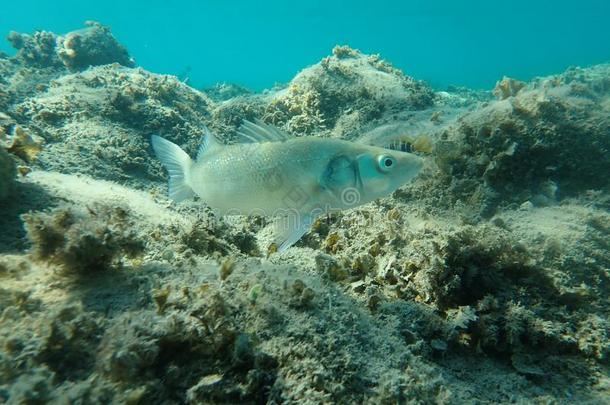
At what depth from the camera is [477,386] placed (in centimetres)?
263

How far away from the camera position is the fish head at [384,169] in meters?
2.91

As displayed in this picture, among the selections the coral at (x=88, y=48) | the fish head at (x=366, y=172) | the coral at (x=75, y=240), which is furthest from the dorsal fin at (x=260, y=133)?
the coral at (x=88, y=48)

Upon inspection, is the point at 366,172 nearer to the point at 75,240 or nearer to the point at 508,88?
the point at 75,240

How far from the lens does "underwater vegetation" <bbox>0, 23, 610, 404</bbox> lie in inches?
75.6

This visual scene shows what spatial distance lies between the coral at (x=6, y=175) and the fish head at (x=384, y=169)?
349 centimetres

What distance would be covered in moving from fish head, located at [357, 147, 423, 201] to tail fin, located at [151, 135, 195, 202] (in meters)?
1.89

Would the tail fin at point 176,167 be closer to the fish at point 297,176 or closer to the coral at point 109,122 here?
the fish at point 297,176

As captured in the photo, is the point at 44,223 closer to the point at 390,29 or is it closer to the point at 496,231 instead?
the point at 496,231

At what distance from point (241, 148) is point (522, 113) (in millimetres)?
4195

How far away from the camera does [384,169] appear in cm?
291

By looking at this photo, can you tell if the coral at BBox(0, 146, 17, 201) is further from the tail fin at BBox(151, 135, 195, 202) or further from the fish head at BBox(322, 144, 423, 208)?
the fish head at BBox(322, 144, 423, 208)

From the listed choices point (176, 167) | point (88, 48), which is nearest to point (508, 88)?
point (176, 167)

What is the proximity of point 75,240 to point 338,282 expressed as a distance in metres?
2.18

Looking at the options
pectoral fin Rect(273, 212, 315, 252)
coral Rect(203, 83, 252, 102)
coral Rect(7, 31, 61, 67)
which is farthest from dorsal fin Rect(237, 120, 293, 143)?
coral Rect(7, 31, 61, 67)
